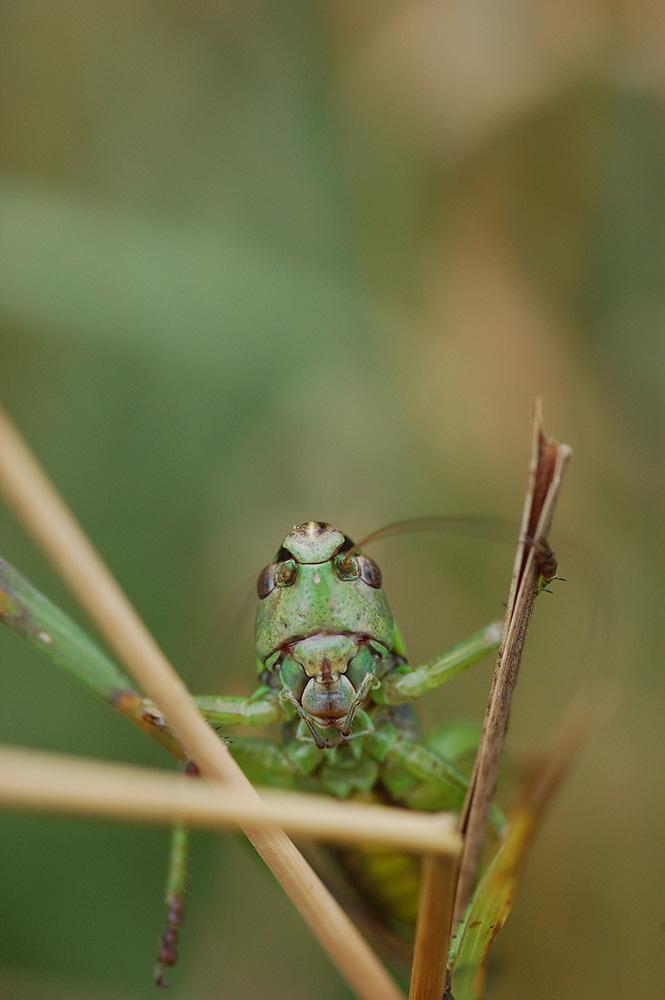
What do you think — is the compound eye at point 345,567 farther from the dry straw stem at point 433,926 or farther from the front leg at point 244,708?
the dry straw stem at point 433,926

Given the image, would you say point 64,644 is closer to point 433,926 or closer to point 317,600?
point 317,600

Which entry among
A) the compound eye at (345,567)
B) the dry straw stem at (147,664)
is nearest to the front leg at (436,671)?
the compound eye at (345,567)

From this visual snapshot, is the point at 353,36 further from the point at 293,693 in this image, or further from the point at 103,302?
the point at 293,693

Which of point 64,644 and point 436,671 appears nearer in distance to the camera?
point 64,644

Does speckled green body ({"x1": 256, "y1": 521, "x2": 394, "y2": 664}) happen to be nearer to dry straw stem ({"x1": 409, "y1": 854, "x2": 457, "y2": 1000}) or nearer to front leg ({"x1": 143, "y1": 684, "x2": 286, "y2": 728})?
front leg ({"x1": 143, "y1": 684, "x2": 286, "y2": 728})

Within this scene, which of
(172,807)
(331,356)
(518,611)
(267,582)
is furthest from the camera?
(331,356)

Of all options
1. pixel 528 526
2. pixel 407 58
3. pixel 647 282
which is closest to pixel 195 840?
pixel 528 526

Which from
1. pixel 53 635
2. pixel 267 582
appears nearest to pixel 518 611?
pixel 267 582
